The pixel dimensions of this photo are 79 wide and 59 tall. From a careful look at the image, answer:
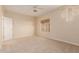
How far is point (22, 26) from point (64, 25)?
1.69 m

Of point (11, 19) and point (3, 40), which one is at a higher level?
point (11, 19)

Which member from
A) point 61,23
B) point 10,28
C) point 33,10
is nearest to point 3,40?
point 10,28

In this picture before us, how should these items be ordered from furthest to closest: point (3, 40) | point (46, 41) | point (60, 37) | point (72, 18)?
point (72, 18), point (60, 37), point (46, 41), point (3, 40)

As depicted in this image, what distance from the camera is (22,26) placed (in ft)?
8.96

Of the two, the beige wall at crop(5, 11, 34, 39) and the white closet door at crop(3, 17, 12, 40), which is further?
the beige wall at crop(5, 11, 34, 39)

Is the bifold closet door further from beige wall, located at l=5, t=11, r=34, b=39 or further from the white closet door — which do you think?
beige wall, located at l=5, t=11, r=34, b=39

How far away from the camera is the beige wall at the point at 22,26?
2.57m

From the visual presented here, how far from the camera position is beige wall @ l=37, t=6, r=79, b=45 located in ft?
10.2

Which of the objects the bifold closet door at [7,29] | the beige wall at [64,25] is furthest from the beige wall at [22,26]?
the beige wall at [64,25]

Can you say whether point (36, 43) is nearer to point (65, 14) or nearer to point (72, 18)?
point (65, 14)

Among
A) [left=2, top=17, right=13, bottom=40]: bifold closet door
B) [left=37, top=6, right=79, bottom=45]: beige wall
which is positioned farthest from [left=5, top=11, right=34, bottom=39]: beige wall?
[left=37, top=6, right=79, bottom=45]: beige wall

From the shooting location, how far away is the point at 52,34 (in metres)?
3.12

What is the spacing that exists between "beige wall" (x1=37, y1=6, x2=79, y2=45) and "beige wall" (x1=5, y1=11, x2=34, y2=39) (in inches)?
17.3
